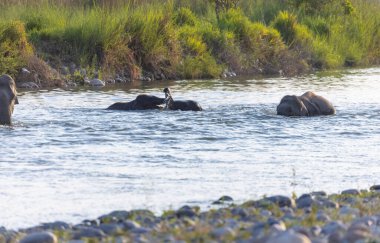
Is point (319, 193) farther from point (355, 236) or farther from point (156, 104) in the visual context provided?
point (156, 104)

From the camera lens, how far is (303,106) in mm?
16688

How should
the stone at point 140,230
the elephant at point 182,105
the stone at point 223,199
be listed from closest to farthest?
the stone at point 140,230 → the stone at point 223,199 → the elephant at point 182,105

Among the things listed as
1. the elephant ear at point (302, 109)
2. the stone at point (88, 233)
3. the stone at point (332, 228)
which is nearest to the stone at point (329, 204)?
the stone at point (332, 228)

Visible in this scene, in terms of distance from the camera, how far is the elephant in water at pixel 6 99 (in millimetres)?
14572

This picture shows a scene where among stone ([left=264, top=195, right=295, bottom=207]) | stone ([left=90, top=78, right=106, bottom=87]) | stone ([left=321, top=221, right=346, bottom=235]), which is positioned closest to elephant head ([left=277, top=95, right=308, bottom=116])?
stone ([left=90, top=78, right=106, bottom=87])

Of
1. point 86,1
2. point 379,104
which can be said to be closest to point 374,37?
point 86,1

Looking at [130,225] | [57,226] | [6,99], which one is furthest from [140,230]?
[6,99]

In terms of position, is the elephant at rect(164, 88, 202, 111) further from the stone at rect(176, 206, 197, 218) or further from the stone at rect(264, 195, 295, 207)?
the stone at rect(176, 206, 197, 218)

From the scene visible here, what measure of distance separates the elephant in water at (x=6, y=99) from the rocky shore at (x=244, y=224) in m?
6.28

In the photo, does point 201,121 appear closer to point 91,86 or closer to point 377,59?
point 91,86

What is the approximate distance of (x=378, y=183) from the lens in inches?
405

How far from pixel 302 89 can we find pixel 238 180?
40.0 ft

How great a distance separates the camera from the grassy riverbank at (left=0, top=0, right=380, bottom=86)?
23.4 meters

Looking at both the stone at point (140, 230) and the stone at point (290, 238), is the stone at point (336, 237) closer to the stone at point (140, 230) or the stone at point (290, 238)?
the stone at point (290, 238)
